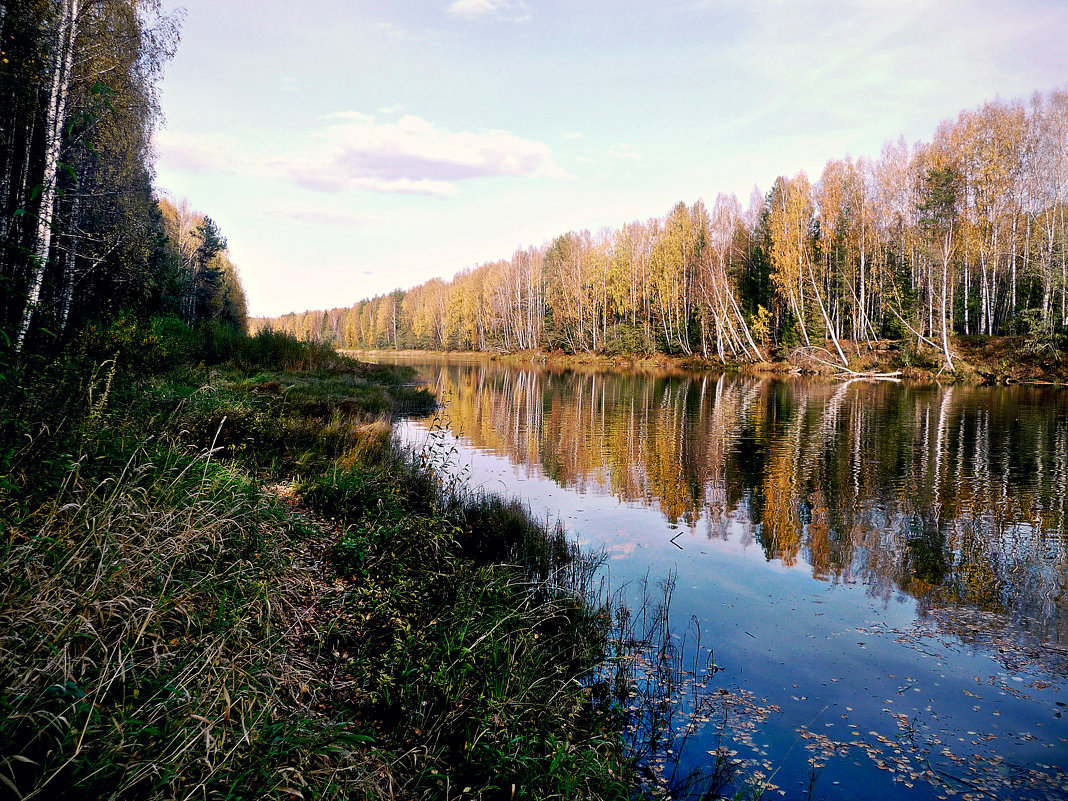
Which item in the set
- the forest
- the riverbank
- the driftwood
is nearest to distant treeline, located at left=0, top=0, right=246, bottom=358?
the forest

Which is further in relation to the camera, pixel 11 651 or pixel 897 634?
pixel 897 634

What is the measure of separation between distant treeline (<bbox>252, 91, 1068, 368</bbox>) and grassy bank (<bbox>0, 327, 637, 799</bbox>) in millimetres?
28832

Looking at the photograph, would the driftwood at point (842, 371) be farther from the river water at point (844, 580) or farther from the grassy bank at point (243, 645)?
the grassy bank at point (243, 645)

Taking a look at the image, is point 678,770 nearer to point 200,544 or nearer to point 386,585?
point 386,585

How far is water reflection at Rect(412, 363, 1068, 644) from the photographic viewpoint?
8133 mm

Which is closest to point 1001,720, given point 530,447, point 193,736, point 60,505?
point 193,736

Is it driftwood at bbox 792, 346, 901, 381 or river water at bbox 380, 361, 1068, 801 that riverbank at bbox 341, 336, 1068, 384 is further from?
river water at bbox 380, 361, 1068, 801

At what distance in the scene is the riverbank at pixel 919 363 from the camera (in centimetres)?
3272

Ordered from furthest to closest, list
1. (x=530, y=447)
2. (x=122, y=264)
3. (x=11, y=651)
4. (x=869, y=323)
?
(x=869, y=323), (x=530, y=447), (x=122, y=264), (x=11, y=651)

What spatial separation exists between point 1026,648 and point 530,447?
12737mm

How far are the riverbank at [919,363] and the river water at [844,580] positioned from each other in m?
16.1

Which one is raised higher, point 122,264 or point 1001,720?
point 122,264

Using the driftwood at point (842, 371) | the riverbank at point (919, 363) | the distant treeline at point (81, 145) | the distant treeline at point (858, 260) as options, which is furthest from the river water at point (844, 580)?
the distant treeline at point (858, 260)

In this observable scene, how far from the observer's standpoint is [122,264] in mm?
13945
